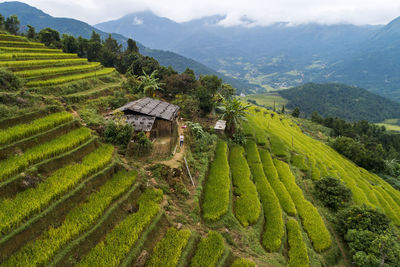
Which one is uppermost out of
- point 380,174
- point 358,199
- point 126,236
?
point 126,236

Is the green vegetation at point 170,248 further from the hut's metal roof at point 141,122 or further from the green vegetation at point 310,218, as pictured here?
the hut's metal roof at point 141,122

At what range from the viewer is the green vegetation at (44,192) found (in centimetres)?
750

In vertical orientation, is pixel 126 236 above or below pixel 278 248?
above

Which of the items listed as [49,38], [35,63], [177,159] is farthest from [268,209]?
[49,38]

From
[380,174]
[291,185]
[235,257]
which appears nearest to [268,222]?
[235,257]

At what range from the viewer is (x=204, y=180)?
55.2 feet

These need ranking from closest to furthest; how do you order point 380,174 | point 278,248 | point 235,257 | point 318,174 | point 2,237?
point 2,237 → point 235,257 → point 278,248 → point 318,174 → point 380,174

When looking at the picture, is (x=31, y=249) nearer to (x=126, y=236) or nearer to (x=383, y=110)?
(x=126, y=236)

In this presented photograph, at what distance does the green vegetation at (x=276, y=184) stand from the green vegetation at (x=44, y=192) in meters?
14.7

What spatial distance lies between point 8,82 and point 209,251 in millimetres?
19729

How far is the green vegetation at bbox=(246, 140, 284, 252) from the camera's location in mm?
12695

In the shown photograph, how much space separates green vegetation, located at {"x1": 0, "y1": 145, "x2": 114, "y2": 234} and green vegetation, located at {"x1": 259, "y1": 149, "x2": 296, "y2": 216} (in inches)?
577

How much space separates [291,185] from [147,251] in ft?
54.9

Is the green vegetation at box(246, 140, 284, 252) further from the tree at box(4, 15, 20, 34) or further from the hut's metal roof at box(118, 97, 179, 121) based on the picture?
the tree at box(4, 15, 20, 34)
